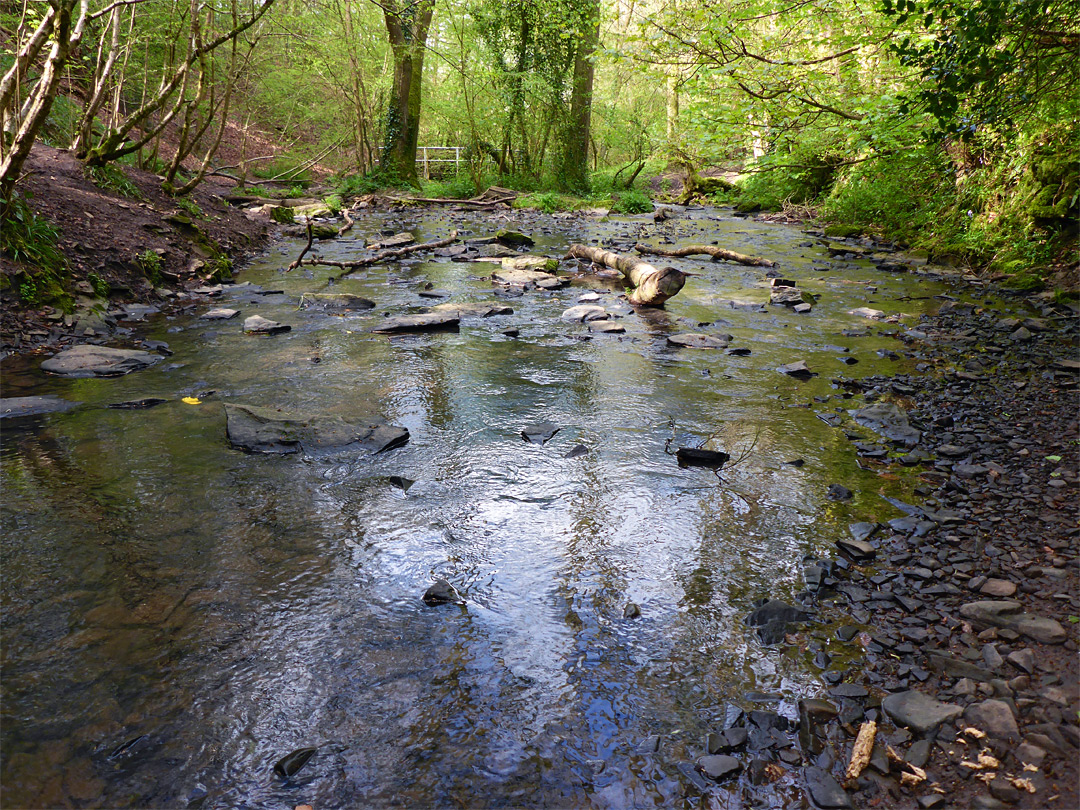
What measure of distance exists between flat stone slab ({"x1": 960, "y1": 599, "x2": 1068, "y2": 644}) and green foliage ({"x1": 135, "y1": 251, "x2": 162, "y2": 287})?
28.0 feet

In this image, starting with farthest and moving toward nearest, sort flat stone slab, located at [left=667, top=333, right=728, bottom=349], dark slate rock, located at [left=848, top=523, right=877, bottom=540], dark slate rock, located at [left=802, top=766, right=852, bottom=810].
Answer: flat stone slab, located at [left=667, top=333, right=728, bottom=349] < dark slate rock, located at [left=848, top=523, right=877, bottom=540] < dark slate rock, located at [left=802, top=766, right=852, bottom=810]

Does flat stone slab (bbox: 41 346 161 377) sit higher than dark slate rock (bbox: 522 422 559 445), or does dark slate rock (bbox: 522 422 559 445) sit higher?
flat stone slab (bbox: 41 346 161 377)

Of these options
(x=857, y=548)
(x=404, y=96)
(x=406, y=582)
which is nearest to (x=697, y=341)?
(x=857, y=548)

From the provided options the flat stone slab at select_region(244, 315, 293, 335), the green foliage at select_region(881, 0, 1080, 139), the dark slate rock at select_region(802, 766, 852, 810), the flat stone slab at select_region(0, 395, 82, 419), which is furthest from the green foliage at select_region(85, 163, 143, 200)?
the dark slate rock at select_region(802, 766, 852, 810)

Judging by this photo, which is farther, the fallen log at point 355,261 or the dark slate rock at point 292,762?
the fallen log at point 355,261

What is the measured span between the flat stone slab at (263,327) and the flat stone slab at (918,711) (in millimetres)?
6097

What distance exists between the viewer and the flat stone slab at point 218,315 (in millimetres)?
7039

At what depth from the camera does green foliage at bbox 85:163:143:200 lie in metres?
8.96

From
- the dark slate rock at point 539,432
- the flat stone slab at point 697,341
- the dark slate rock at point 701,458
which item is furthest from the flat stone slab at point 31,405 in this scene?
the flat stone slab at point 697,341

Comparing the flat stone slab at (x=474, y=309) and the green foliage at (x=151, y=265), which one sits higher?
the green foliage at (x=151, y=265)

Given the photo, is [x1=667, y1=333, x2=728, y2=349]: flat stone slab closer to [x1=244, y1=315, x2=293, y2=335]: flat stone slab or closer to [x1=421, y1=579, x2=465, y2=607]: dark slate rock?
[x1=244, y1=315, x2=293, y2=335]: flat stone slab

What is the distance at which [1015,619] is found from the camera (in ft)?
7.98

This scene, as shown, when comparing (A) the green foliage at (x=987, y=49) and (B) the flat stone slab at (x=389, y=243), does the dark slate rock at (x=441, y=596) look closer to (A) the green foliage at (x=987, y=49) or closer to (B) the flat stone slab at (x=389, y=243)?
(A) the green foliage at (x=987, y=49)

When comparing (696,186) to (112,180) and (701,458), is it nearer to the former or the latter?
(112,180)
